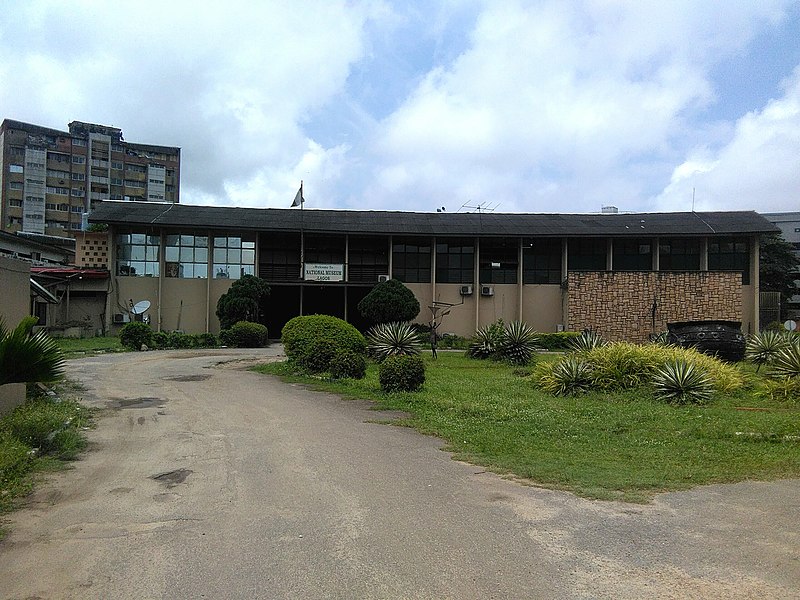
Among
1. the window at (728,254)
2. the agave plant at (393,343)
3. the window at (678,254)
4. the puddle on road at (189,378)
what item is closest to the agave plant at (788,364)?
the agave plant at (393,343)

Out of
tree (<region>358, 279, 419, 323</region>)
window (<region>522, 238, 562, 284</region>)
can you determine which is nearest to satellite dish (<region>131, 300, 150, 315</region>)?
tree (<region>358, 279, 419, 323</region>)

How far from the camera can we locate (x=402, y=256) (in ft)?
141

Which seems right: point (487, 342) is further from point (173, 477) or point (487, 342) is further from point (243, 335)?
point (173, 477)

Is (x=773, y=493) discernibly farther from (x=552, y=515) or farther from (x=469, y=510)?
(x=469, y=510)

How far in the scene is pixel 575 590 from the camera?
4258 millimetres

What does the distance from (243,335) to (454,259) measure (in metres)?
16.1

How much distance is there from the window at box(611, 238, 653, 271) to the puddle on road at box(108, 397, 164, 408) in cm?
3478

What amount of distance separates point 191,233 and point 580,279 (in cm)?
2373

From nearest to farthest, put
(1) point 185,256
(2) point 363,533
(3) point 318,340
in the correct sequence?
(2) point 363,533, (3) point 318,340, (1) point 185,256

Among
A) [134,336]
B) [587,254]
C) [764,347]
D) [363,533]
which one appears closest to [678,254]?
[587,254]

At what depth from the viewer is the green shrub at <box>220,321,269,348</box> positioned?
106 feet

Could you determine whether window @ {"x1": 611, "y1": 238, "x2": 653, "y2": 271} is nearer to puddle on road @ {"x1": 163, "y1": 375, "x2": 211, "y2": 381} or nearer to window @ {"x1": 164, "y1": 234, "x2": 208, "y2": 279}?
window @ {"x1": 164, "y1": 234, "x2": 208, "y2": 279}

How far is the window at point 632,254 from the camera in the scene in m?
42.8

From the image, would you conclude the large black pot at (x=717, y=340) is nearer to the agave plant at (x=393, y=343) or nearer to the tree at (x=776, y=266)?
the agave plant at (x=393, y=343)
